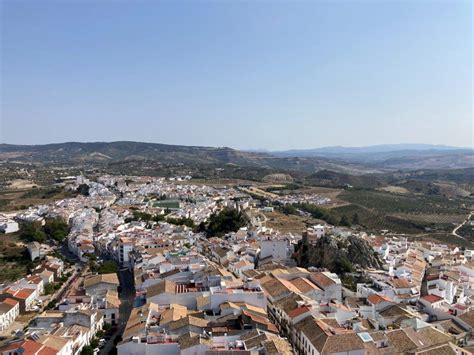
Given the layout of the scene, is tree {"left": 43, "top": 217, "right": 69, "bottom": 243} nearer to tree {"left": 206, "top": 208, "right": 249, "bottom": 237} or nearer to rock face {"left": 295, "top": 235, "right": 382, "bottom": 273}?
tree {"left": 206, "top": 208, "right": 249, "bottom": 237}

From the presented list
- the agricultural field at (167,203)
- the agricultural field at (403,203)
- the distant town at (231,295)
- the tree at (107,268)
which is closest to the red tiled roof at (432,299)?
the distant town at (231,295)

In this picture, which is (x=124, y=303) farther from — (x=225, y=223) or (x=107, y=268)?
(x=225, y=223)

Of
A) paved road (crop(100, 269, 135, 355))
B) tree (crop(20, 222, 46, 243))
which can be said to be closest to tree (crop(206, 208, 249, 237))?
paved road (crop(100, 269, 135, 355))

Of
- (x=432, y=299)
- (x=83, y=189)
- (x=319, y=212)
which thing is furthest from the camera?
(x=83, y=189)

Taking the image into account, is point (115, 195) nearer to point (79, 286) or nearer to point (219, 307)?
point (79, 286)

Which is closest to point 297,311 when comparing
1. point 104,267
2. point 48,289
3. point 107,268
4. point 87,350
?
point 87,350

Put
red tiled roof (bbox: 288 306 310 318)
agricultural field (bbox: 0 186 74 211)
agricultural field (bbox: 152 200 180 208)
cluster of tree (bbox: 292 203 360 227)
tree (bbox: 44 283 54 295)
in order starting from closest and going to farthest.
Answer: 1. red tiled roof (bbox: 288 306 310 318)
2. tree (bbox: 44 283 54 295)
3. cluster of tree (bbox: 292 203 360 227)
4. agricultural field (bbox: 152 200 180 208)
5. agricultural field (bbox: 0 186 74 211)

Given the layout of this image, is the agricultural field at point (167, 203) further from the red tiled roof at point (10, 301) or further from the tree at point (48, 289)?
the red tiled roof at point (10, 301)
